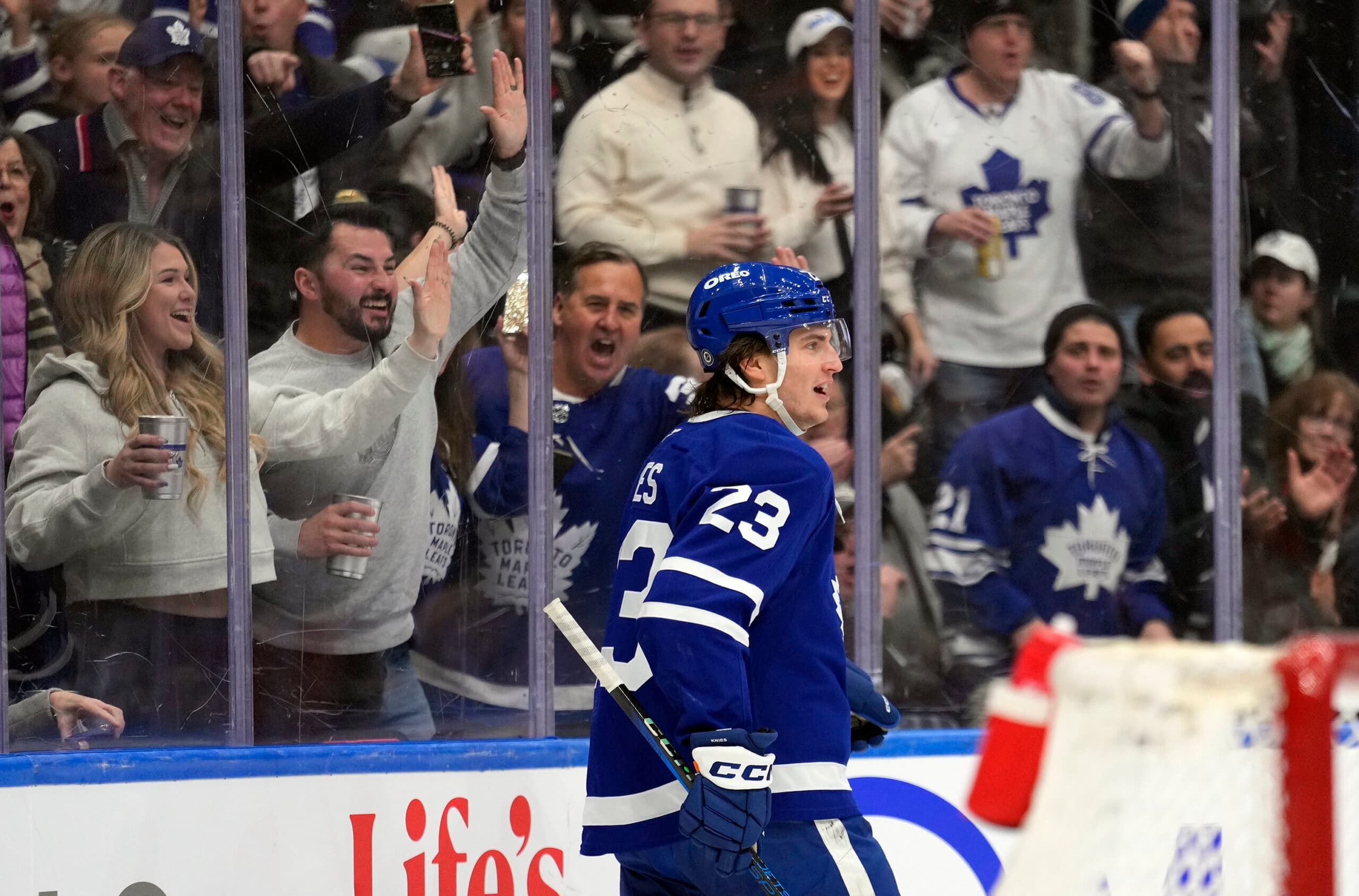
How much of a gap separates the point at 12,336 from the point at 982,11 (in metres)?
2.32

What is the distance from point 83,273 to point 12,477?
415 mm

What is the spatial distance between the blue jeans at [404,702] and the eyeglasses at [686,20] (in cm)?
151

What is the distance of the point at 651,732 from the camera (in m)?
2.20

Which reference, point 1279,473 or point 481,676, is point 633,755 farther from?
point 1279,473

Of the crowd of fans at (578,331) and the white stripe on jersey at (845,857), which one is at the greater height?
the crowd of fans at (578,331)

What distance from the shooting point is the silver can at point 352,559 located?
3.26 meters

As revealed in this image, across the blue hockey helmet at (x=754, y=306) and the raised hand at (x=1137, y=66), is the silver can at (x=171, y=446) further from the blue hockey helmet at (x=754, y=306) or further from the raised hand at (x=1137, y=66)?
the raised hand at (x=1137, y=66)

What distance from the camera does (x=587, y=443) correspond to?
11.5ft

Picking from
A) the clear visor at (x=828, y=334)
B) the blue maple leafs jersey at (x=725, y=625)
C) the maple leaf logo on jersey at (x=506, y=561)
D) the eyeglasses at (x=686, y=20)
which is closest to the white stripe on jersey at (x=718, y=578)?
the blue maple leafs jersey at (x=725, y=625)

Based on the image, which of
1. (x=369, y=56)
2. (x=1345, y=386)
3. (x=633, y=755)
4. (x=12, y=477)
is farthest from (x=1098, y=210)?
(x=12, y=477)

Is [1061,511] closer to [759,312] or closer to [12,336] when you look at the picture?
[759,312]

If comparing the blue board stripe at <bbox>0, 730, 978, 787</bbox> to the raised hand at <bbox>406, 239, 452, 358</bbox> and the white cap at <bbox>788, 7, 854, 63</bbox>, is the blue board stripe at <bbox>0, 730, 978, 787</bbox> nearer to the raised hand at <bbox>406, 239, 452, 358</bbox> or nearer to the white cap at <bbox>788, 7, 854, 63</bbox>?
the raised hand at <bbox>406, 239, 452, 358</bbox>

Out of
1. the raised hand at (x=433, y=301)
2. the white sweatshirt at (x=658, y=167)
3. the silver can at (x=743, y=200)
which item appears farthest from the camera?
the silver can at (x=743, y=200)

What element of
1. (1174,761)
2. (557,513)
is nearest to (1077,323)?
(557,513)
